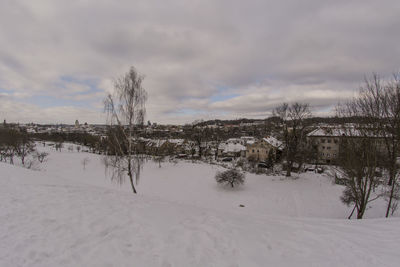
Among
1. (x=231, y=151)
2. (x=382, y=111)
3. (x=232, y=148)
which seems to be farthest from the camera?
(x=232, y=148)

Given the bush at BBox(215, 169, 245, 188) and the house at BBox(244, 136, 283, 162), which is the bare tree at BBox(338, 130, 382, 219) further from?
the house at BBox(244, 136, 283, 162)

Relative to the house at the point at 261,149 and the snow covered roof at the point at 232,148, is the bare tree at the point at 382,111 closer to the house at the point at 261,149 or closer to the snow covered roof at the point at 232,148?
the house at the point at 261,149

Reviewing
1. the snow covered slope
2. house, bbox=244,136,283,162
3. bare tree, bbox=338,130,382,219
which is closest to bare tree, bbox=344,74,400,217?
bare tree, bbox=338,130,382,219

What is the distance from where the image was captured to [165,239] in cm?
400

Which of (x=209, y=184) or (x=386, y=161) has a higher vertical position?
(x=386, y=161)

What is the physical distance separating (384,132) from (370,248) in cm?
695

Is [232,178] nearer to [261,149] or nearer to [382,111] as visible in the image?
[382,111]

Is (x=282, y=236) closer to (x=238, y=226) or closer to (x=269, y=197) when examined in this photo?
(x=238, y=226)

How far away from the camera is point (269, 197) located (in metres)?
14.9

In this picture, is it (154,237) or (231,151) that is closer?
(154,237)

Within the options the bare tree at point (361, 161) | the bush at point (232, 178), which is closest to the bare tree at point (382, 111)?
the bare tree at point (361, 161)

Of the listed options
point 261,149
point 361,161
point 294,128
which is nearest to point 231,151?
point 261,149

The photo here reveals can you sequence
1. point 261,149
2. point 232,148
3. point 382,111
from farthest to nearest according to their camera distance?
point 232,148 < point 261,149 < point 382,111

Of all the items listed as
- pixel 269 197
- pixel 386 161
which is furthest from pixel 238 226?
pixel 269 197
